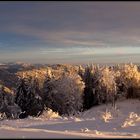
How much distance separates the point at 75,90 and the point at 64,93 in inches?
57.5

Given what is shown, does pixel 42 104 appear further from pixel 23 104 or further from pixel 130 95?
pixel 130 95

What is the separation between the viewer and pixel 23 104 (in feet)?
180

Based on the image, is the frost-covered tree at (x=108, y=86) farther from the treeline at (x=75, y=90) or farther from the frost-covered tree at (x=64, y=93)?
the frost-covered tree at (x=64, y=93)

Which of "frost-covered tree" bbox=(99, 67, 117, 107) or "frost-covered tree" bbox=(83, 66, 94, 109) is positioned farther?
"frost-covered tree" bbox=(83, 66, 94, 109)

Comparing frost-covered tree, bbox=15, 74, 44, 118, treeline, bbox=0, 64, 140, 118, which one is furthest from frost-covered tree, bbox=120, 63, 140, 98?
frost-covered tree, bbox=15, 74, 44, 118

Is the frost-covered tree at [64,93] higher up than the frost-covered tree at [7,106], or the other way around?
the frost-covered tree at [64,93]

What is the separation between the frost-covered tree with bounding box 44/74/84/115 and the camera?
51938 millimetres

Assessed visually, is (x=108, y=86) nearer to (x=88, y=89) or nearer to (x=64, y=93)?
(x=88, y=89)

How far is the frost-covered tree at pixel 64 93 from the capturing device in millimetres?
51938

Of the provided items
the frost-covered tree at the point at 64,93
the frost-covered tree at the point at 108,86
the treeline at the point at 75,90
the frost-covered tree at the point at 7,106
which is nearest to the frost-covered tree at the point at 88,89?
the treeline at the point at 75,90

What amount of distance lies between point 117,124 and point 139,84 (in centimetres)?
4587

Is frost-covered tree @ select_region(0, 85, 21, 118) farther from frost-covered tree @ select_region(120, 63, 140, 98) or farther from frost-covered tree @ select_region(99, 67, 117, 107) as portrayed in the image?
frost-covered tree @ select_region(120, 63, 140, 98)

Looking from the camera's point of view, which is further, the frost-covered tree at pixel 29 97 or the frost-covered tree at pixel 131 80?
the frost-covered tree at pixel 131 80

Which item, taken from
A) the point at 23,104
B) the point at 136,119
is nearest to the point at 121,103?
the point at 23,104
